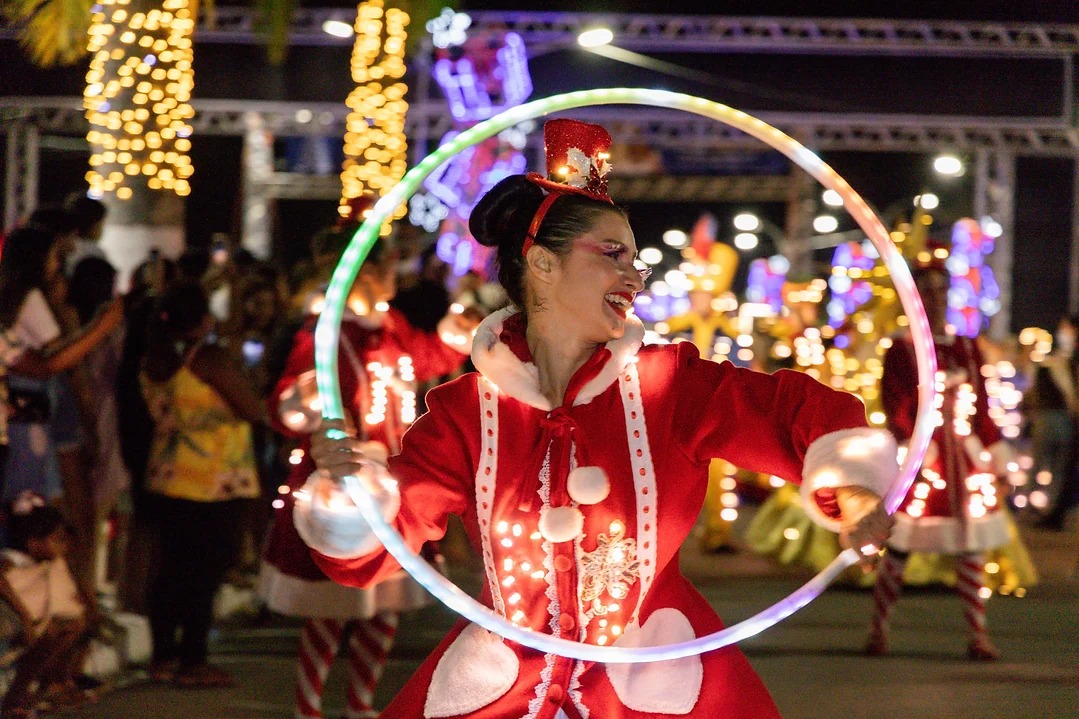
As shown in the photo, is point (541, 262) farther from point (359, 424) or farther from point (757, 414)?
point (359, 424)

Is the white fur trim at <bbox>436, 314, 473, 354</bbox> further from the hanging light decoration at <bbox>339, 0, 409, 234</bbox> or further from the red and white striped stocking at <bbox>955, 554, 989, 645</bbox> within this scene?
the hanging light decoration at <bbox>339, 0, 409, 234</bbox>

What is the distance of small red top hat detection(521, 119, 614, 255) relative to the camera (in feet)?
10.4

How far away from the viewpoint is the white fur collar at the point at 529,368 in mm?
3051

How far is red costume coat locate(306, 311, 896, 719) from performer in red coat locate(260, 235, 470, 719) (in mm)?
2371

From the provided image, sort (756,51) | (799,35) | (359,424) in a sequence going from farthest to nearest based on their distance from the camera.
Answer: (799,35)
(756,51)
(359,424)

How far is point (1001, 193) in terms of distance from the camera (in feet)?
54.2

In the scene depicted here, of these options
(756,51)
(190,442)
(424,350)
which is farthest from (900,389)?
(756,51)

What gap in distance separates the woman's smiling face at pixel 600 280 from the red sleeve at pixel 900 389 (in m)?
4.42

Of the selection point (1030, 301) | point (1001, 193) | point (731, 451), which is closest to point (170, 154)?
point (731, 451)

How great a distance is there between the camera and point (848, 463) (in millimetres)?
2814

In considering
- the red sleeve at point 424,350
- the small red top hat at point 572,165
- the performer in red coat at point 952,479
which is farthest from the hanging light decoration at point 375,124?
the small red top hat at point 572,165

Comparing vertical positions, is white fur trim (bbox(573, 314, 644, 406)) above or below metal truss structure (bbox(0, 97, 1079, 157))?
below

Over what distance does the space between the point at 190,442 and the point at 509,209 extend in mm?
3624

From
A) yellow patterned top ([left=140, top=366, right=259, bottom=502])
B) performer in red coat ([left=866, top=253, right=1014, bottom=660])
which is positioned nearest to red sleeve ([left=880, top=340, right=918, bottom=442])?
performer in red coat ([left=866, top=253, right=1014, bottom=660])
